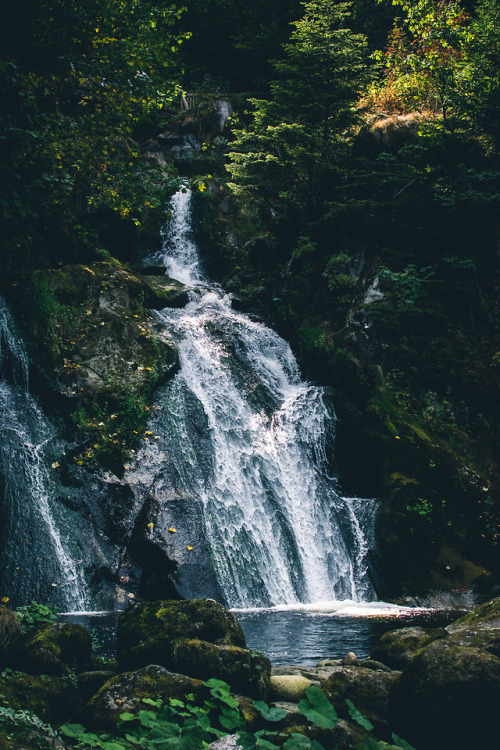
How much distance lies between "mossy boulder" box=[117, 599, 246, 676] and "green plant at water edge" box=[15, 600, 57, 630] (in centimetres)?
104

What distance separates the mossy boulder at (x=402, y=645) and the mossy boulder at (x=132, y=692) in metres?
2.17

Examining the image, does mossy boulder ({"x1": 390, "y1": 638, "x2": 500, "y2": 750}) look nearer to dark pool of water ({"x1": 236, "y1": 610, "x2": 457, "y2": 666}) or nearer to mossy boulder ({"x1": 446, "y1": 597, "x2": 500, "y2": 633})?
mossy boulder ({"x1": 446, "y1": 597, "x2": 500, "y2": 633})

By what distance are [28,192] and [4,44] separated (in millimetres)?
2833

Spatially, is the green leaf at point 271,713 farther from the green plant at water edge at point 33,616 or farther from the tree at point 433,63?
the tree at point 433,63

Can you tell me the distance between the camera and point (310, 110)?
14.4m

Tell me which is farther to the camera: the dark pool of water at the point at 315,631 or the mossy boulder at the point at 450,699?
the dark pool of water at the point at 315,631

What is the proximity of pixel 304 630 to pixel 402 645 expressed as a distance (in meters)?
2.25

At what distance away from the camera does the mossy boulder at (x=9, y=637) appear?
412 cm

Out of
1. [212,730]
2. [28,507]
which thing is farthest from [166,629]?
[28,507]

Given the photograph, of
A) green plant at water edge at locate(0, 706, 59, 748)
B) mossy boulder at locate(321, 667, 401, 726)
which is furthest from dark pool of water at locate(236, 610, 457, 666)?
green plant at water edge at locate(0, 706, 59, 748)

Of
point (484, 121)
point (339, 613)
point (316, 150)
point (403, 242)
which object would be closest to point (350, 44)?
point (316, 150)

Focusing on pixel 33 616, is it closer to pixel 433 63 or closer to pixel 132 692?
pixel 132 692

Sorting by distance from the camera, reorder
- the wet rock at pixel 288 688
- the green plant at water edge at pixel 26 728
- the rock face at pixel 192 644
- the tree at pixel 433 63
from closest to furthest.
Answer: the green plant at water edge at pixel 26 728 → the rock face at pixel 192 644 → the wet rock at pixel 288 688 → the tree at pixel 433 63

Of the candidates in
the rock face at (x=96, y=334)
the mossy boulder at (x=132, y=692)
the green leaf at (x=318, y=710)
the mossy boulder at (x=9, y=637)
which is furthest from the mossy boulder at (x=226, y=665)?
the rock face at (x=96, y=334)
